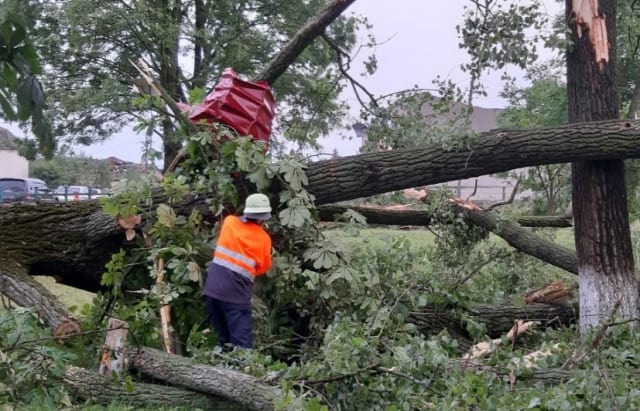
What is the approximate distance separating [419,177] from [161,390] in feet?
8.34

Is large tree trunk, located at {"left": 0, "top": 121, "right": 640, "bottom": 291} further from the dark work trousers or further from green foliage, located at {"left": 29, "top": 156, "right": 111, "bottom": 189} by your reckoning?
green foliage, located at {"left": 29, "top": 156, "right": 111, "bottom": 189}

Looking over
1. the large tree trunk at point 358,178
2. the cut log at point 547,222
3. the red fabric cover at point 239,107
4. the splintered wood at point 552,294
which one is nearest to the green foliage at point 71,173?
the cut log at point 547,222

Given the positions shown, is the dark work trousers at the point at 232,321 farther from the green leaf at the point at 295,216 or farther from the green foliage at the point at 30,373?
the green foliage at the point at 30,373

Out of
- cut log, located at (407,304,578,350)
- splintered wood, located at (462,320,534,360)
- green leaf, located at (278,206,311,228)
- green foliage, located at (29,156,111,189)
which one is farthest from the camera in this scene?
green foliage, located at (29,156,111,189)

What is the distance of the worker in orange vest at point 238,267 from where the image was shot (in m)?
4.73

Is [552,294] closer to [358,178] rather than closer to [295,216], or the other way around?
[358,178]

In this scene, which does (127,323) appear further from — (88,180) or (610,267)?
(88,180)

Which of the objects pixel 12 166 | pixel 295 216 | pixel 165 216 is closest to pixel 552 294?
pixel 295 216

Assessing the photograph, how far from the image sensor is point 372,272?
200 inches

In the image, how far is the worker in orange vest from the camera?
473cm

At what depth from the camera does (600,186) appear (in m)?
5.65

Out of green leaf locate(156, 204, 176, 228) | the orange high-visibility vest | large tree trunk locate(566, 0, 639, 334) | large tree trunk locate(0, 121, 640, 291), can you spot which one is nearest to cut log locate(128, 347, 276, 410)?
the orange high-visibility vest

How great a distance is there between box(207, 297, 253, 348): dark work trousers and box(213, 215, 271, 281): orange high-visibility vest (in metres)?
0.24

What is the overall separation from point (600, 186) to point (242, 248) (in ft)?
9.92
